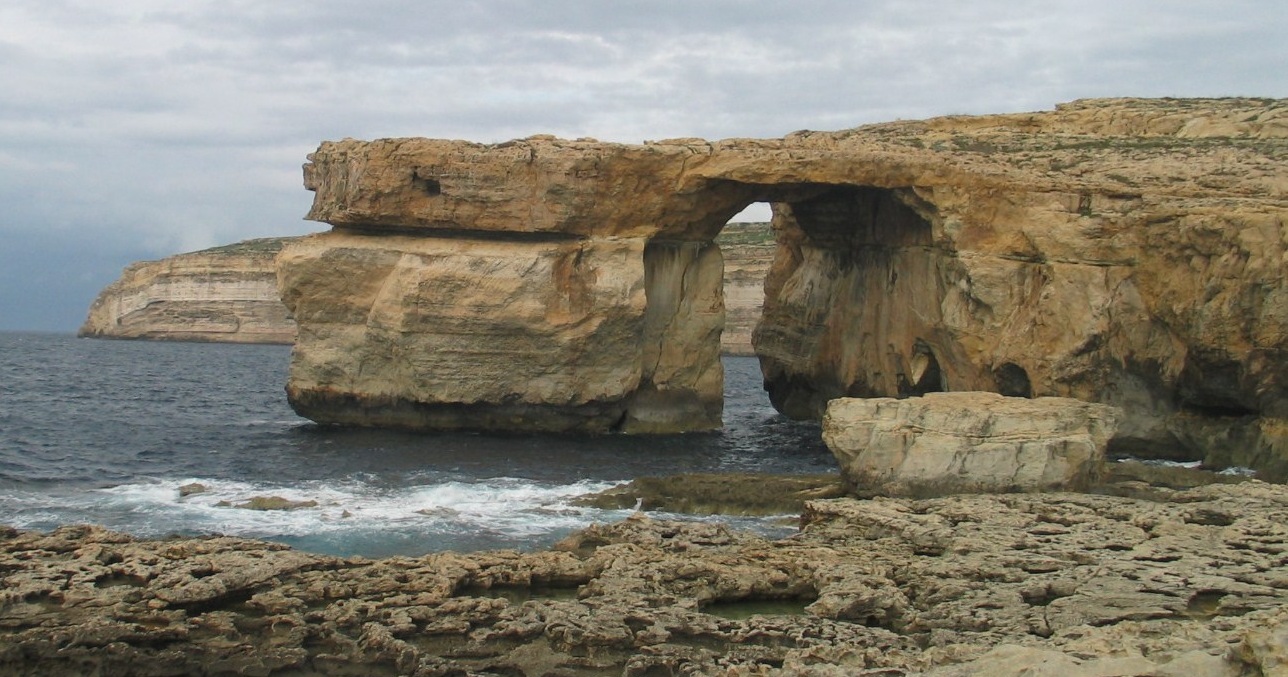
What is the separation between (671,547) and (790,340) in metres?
21.5

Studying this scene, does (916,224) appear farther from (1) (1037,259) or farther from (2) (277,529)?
(2) (277,529)

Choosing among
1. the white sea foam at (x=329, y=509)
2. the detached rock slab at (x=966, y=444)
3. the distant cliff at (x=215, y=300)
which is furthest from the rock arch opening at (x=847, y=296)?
the distant cliff at (x=215, y=300)

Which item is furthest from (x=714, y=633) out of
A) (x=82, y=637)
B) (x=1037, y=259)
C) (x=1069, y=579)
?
(x=1037, y=259)

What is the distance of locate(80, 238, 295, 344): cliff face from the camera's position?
88000 millimetres

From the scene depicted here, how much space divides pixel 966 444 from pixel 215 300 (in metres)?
76.4

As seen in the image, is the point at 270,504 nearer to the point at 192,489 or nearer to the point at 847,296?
the point at 192,489

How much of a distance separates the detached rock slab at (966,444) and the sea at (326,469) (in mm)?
2285

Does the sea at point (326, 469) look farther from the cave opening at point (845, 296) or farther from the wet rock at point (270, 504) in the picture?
the cave opening at point (845, 296)

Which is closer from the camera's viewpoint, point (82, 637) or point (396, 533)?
point (82, 637)

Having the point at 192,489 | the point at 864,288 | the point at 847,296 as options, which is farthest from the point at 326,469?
the point at 847,296

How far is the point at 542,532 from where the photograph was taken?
20.2 metres

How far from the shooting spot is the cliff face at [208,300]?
3465 inches

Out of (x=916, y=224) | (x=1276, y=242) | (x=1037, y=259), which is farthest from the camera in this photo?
(x=916, y=224)

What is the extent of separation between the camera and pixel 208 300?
293ft
